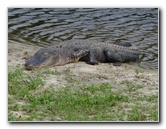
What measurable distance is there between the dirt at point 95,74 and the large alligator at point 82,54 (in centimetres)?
18

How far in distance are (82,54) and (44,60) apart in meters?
1.16

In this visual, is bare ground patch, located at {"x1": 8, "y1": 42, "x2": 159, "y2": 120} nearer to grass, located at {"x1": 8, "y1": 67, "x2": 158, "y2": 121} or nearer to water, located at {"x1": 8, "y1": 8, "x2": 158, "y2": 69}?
grass, located at {"x1": 8, "y1": 67, "x2": 158, "y2": 121}

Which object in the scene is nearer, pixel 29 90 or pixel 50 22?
pixel 29 90

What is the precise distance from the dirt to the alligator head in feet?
0.47

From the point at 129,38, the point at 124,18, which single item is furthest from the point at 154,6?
the point at 129,38

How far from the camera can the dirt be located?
7547mm

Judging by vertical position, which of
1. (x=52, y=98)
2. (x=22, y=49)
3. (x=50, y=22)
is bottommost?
(x=52, y=98)

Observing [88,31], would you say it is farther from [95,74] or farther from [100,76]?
[100,76]

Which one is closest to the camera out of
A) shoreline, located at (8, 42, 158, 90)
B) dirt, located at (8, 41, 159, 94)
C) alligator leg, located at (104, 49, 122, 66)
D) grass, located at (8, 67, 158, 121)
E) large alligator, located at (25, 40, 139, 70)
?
grass, located at (8, 67, 158, 121)

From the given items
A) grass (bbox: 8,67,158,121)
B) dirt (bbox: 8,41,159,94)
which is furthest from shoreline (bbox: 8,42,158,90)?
grass (bbox: 8,67,158,121)

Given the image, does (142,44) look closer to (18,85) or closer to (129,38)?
A: (129,38)

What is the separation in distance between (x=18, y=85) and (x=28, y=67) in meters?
0.99
